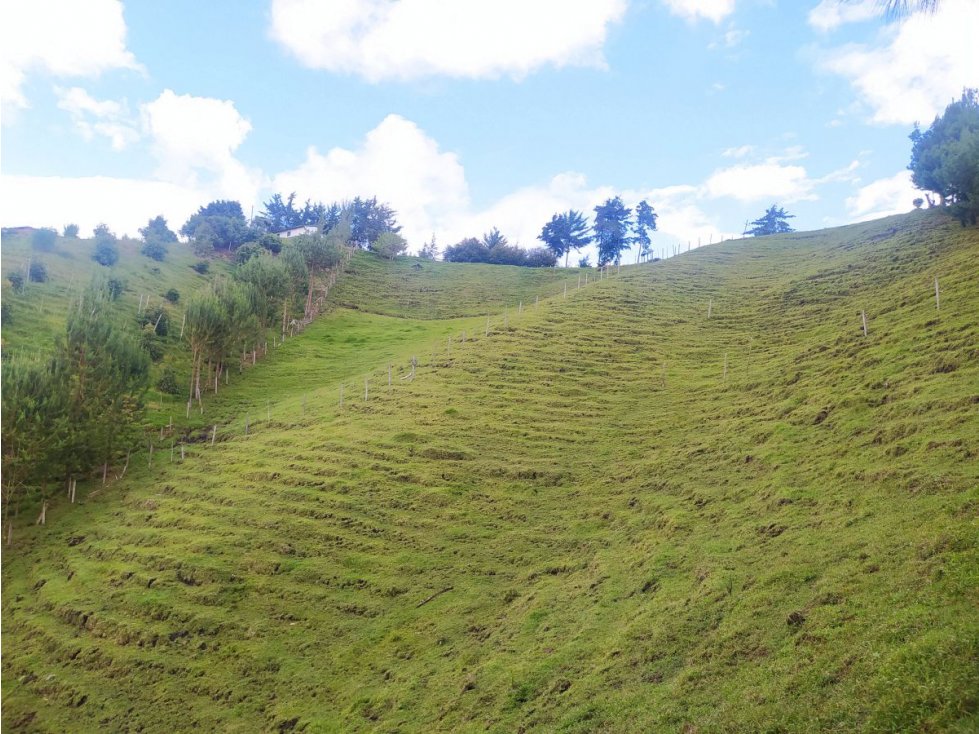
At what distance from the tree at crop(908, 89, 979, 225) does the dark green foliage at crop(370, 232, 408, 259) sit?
7562 cm

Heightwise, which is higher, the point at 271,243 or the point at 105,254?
the point at 271,243

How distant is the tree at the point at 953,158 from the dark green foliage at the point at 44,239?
301 feet

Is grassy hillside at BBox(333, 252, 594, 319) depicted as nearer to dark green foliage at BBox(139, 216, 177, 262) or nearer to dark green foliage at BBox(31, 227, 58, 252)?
dark green foliage at BBox(139, 216, 177, 262)

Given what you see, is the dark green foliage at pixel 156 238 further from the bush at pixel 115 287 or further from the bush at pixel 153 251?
the bush at pixel 115 287

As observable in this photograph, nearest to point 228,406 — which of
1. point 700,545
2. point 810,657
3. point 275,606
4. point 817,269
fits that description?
point 275,606

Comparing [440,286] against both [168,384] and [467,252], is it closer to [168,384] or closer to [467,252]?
[467,252]

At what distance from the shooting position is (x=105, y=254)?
249 ft

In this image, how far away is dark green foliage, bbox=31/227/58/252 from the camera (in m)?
72.3

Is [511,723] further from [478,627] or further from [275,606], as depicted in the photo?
[275,606]

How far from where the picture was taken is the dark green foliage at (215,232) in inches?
4048

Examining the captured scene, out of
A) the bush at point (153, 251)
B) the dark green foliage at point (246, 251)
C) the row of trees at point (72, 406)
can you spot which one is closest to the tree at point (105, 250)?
the bush at point (153, 251)

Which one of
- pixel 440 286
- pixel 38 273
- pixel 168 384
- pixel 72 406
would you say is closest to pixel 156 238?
pixel 38 273

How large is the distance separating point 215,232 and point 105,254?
32520 mm

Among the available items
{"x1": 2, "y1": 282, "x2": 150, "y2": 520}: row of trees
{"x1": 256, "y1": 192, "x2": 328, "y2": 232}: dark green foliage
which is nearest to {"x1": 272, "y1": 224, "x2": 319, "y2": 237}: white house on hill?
{"x1": 256, "y1": 192, "x2": 328, "y2": 232}: dark green foliage
